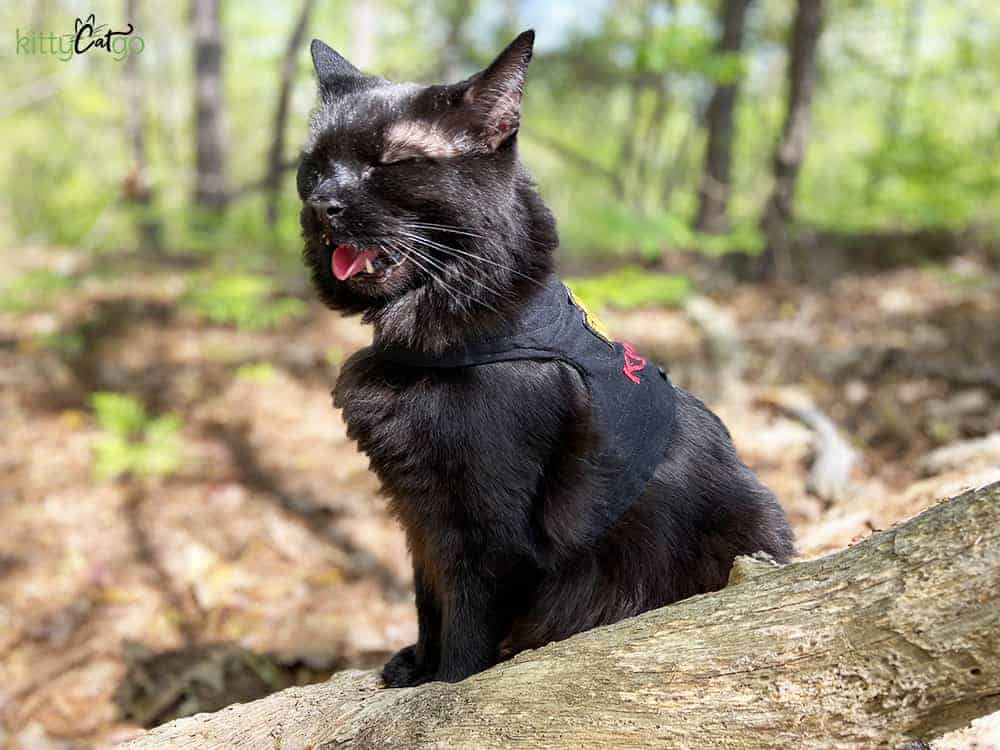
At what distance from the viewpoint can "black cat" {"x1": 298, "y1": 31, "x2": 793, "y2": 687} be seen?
2.09 m

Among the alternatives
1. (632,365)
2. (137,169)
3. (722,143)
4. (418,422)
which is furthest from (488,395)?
(722,143)

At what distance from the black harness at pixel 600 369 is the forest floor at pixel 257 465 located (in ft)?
4.15

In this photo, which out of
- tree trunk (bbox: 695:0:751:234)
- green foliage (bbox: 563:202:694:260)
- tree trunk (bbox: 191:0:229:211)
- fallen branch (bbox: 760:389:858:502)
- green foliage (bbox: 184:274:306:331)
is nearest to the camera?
fallen branch (bbox: 760:389:858:502)

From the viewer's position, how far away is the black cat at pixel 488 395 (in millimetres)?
2094

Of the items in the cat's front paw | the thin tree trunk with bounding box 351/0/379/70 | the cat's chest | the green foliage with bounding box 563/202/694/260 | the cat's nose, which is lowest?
the cat's front paw

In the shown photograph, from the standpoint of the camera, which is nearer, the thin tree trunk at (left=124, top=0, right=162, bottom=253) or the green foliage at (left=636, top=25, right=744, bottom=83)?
the green foliage at (left=636, top=25, right=744, bottom=83)

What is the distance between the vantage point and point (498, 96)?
7.00 ft

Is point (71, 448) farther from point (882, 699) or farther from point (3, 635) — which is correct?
point (882, 699)

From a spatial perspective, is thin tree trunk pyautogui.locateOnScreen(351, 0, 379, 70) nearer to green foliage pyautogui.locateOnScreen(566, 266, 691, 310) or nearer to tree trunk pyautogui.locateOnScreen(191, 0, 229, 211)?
tree trunk pyautogui.locateOnScreen(191, 0, 229, 211)

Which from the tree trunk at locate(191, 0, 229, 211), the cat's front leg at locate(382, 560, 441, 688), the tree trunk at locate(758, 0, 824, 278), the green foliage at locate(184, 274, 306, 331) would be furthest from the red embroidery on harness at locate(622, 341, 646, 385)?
the tree trunk at locate(191, 0, 229, 211)

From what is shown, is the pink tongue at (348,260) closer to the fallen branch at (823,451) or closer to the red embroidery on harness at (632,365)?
the red embroidery on harness at (632,365)

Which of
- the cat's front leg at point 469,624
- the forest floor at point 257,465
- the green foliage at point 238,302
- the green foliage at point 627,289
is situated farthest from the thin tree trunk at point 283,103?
the cat's front leg at point 469,624

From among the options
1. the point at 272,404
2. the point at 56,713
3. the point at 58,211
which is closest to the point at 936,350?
the point at 272,404

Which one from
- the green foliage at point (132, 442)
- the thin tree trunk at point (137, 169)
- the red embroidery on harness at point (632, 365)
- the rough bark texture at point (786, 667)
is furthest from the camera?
the thin tree trunk at point (137, 169)
